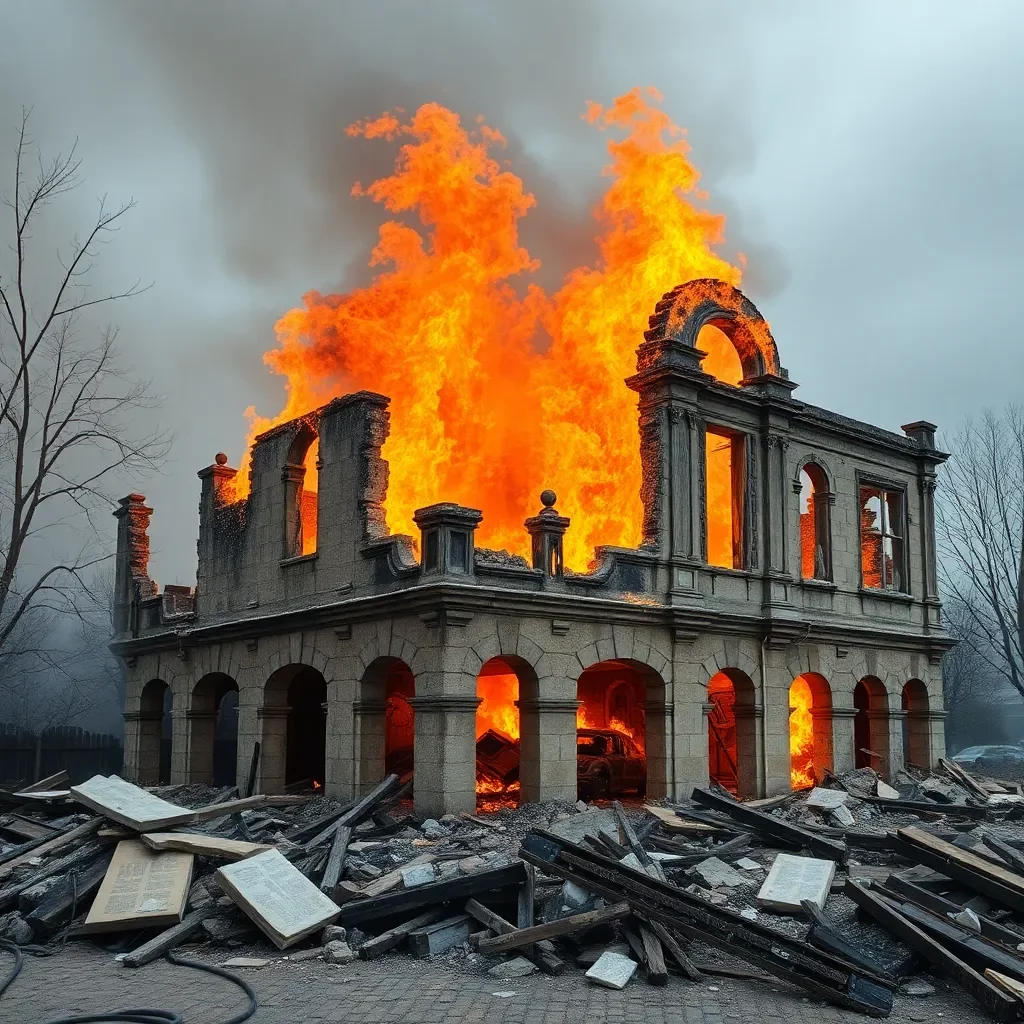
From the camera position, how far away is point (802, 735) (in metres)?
24.9

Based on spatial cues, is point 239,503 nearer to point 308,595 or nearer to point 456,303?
point 308,595

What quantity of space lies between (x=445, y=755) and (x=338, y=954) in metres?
6.71

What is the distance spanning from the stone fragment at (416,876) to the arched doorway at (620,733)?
8.51 metres

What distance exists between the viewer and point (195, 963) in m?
9.82

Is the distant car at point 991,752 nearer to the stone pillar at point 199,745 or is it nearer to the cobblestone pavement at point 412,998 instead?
the stone pillar at point 199,745

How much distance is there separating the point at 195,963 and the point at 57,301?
1443 centimetres

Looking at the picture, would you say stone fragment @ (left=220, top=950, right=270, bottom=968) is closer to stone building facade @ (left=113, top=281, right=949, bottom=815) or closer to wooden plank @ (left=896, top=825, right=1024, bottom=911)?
stone building facade @ (left=113, top=281, right=949, bottom=815)

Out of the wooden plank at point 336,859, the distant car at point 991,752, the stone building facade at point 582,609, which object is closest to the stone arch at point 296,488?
the stone building facade at point 582,609

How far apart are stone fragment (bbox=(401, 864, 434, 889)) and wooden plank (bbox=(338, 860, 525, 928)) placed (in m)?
0.71

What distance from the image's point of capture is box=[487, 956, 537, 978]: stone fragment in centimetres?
967

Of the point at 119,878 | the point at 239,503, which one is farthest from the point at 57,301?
the point at 119,878

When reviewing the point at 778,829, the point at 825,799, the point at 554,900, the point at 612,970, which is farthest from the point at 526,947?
the point at 825,799

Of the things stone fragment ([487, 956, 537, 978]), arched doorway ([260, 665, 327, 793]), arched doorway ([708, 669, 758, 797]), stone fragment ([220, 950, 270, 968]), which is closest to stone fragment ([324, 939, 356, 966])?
stone fragment ([220, 950, 270, 968])

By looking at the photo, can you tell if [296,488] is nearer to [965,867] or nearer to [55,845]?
[55,845]
